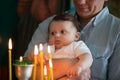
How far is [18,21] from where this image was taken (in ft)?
7.17

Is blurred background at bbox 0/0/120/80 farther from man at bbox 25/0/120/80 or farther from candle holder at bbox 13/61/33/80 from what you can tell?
candle holder at bbox 13/61/33/80

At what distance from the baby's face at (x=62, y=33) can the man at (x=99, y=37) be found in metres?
Result: 0.16

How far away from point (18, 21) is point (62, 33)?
2.76 feet

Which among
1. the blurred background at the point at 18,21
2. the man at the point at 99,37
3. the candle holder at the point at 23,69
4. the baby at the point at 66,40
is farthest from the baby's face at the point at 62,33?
the blurred background at the point at 18,21

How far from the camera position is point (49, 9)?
203cm

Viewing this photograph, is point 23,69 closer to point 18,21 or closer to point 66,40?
point 66,40

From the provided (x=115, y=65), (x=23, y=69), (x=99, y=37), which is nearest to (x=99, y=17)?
(x=99, y=37)

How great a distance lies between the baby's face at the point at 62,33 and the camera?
4.54 ft

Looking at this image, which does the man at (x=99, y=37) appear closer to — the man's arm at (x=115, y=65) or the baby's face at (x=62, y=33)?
the man's arm at (x=115, y=65)

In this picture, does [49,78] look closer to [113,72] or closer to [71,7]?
[113,72]

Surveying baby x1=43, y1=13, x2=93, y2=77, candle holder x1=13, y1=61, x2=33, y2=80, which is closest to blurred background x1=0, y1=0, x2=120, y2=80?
baby x1=43, y1=13, x2=93, y2=77

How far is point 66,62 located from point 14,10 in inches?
38.0

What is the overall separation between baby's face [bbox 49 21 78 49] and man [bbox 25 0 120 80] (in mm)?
165

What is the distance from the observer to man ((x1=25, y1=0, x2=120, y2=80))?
1.51m
